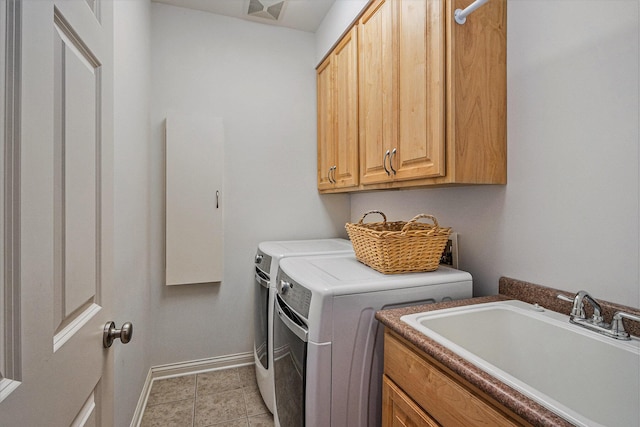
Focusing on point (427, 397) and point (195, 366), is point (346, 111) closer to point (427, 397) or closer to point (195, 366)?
point (427, 397)

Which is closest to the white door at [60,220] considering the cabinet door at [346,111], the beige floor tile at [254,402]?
the beige floor tile at [254,402]

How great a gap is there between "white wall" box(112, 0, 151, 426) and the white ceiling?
1.25 feet

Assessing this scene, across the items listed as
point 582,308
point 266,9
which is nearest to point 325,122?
point 266,9

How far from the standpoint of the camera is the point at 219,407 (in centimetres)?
195

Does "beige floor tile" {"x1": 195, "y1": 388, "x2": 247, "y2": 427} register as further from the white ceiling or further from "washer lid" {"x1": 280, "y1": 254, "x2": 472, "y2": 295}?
the white ceiling

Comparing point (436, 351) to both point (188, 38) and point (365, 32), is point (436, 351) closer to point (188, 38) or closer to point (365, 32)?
point (365, 32)

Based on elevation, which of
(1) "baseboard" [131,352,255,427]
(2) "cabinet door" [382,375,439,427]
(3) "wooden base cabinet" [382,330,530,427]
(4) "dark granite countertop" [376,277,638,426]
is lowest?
(1) "baseboard" [131,352,255,427]

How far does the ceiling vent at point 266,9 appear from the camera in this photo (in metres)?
2.23

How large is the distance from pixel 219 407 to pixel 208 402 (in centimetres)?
10

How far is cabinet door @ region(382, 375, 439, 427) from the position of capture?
34.8 inches

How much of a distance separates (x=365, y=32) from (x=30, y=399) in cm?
204

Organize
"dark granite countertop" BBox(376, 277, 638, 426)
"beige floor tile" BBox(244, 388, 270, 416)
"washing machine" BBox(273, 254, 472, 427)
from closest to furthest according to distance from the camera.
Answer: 1. "dark granite countertop" BBox(376, 277, 638, 426)
2. "washing machine" BBox(273, 254, 472, 427)
3. "beige floor tile" BBox(244, 388, 270, 416)

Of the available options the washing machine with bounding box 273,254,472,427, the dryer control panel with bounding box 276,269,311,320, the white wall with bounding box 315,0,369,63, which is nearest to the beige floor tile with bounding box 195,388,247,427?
the washing machine with bounding box 273,254,472,427

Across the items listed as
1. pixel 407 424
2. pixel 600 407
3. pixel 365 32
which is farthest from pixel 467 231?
pixel 365 32
